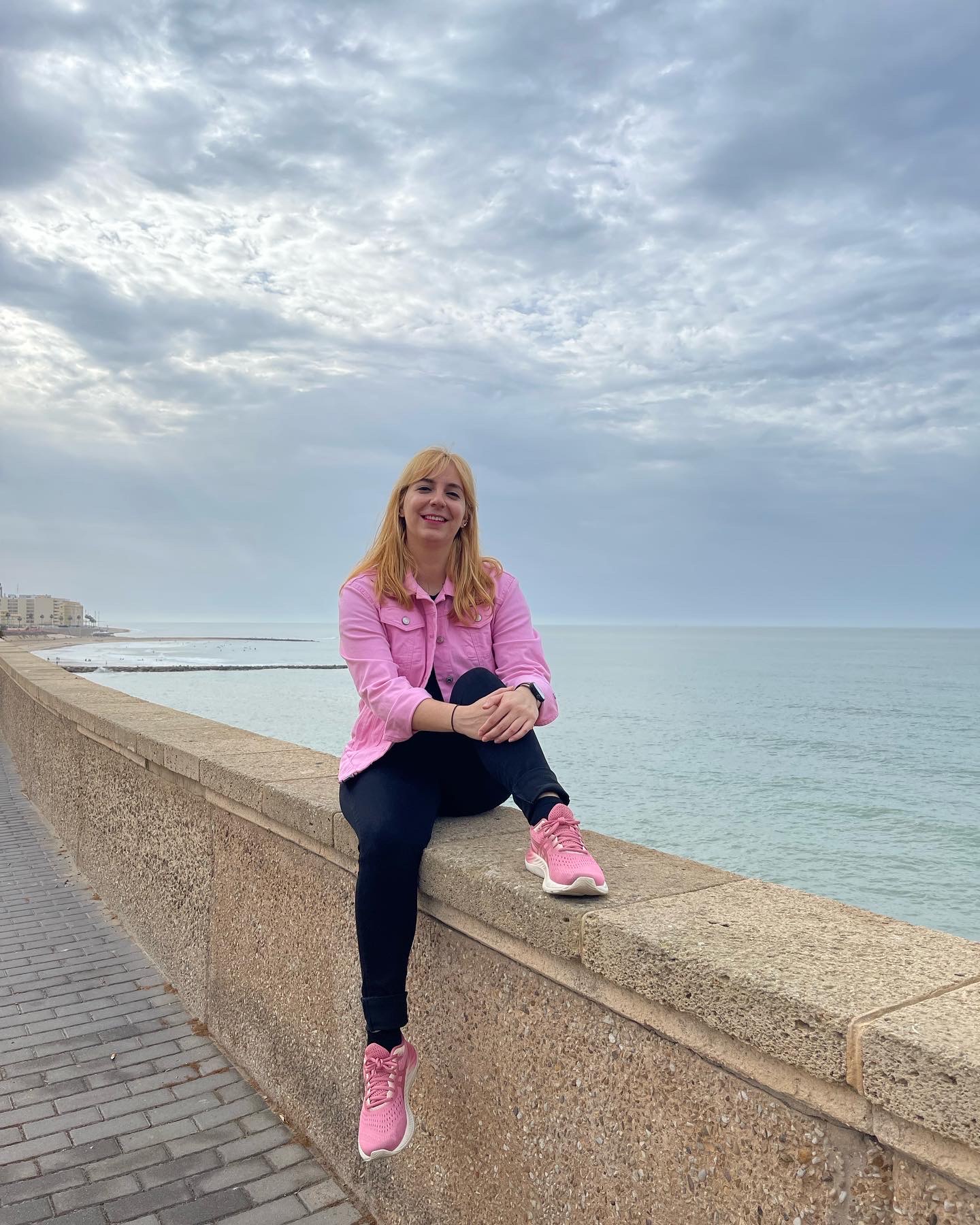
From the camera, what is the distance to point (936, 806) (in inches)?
1206

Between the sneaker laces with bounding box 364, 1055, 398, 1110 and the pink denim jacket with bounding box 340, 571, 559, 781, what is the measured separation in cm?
76

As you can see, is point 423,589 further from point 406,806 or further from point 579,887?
point 579,887

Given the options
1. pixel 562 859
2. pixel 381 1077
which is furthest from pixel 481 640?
pixel 381 1077

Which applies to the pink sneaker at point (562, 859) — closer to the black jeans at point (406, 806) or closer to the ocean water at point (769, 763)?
the black jeans at point (406, 806)

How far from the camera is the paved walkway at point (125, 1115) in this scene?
272 cm

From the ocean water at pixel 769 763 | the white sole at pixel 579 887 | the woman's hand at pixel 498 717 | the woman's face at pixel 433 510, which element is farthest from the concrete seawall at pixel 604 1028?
the ocean water at pixel 769 763

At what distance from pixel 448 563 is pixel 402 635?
307mm

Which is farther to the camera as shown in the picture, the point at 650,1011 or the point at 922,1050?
the point at 650,1011

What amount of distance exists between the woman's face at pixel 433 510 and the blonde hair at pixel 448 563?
2 cm

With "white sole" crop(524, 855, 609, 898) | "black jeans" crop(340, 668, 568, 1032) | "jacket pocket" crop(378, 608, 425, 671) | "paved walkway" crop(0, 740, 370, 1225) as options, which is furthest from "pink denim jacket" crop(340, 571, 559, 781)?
"paved walkway" crop(0, 740, 370, 1225)

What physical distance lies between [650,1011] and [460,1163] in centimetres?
93

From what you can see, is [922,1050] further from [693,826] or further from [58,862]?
[693,826]

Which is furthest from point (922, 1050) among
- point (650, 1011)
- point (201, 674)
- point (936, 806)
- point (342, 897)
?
point (201, 674)

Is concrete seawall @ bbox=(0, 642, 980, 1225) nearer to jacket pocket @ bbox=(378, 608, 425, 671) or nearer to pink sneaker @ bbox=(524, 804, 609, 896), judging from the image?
pink sneaker @ bbox=(524, 804, 609, 896)
